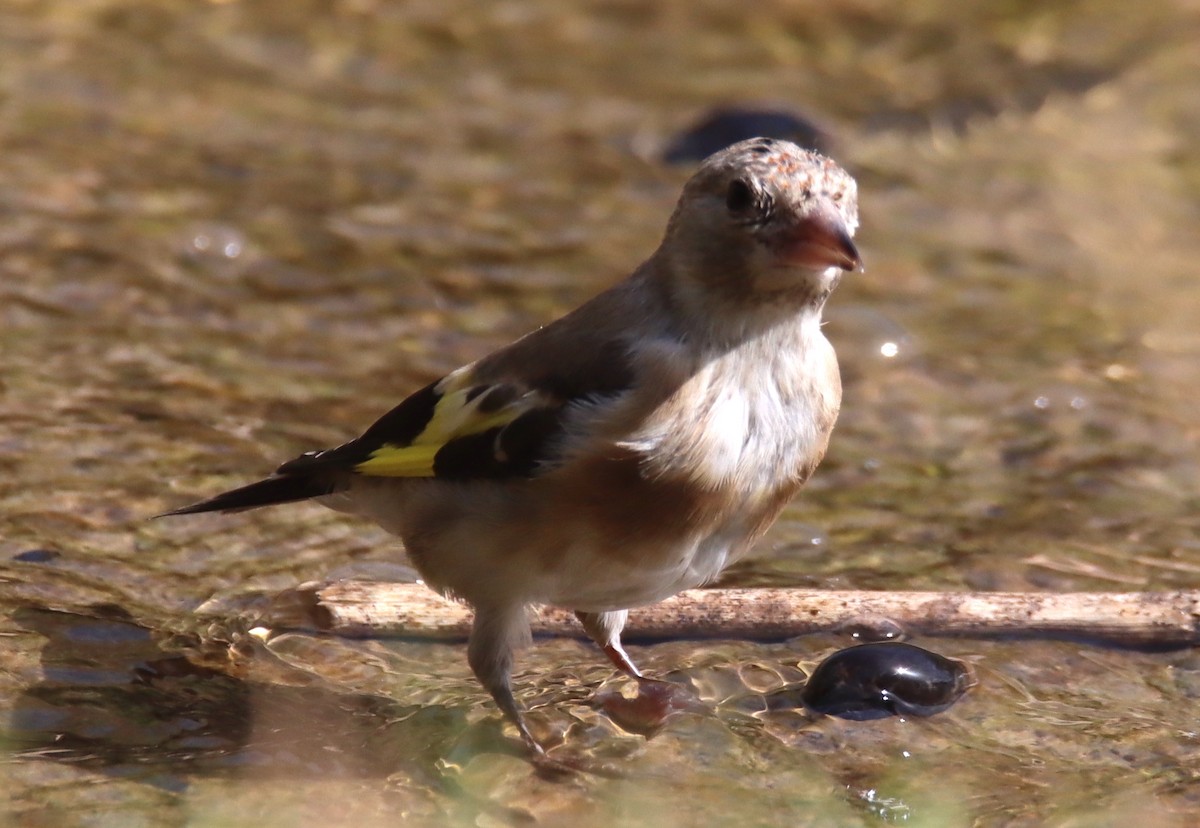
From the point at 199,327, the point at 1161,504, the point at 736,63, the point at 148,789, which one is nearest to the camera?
the point at 148,789

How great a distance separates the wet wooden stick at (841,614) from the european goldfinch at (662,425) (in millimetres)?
278

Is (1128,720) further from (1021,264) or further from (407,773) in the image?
(1021,264)

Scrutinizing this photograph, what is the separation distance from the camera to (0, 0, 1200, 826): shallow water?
4.27 m

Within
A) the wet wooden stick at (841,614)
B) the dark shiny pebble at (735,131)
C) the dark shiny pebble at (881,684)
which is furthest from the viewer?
the dark shiny pebble at (735,131)

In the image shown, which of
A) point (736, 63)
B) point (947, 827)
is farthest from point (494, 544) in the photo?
point (736, 63)

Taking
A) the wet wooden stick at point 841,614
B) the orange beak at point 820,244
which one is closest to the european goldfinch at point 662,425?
the orange beak at point 820,244

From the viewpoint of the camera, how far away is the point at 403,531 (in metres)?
4.90

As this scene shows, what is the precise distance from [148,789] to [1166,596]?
284 cm

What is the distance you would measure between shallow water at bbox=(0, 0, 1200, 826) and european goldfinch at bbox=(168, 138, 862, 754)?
0.42 m

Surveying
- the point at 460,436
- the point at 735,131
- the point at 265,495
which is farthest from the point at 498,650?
the point at 735,131

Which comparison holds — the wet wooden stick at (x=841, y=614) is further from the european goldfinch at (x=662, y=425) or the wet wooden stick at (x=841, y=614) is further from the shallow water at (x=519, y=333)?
the european goldfinch at (x=662, y=425)

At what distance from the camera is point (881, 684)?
14.7 feet

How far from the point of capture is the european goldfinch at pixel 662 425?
4.31 metres

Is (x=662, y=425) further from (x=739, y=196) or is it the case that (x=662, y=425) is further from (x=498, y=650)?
(x=498, y=650)
